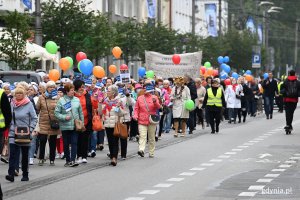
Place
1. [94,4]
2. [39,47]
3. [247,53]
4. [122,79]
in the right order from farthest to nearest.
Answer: [247,53] → [94,4] → [39,47] → [122,79]

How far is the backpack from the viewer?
34500mm

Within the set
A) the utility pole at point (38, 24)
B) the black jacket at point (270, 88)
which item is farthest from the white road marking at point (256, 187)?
the black jacket at point (270, 88)

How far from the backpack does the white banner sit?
11.9 m

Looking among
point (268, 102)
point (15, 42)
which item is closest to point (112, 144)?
point (15, 42)

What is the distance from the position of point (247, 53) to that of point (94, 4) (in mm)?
23127

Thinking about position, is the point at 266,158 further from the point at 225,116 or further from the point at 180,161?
the point at 225,116

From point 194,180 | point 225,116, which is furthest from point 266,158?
point 225,116

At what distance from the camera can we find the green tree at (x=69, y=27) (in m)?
43.3

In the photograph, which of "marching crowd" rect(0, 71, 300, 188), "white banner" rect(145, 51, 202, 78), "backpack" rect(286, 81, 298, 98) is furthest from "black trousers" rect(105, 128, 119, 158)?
"white banner" rect(145, 51, 202, 78)

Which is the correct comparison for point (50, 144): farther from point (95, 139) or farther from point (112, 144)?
point (95, 139)

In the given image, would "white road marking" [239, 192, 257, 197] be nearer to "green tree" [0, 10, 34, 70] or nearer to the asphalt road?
the asphalt road

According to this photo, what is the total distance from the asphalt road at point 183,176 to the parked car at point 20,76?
289 centimetres

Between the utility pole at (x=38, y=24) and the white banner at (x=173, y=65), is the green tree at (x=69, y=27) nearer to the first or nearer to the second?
the white banner at (x=173, y=65)

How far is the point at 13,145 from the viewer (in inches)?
762
